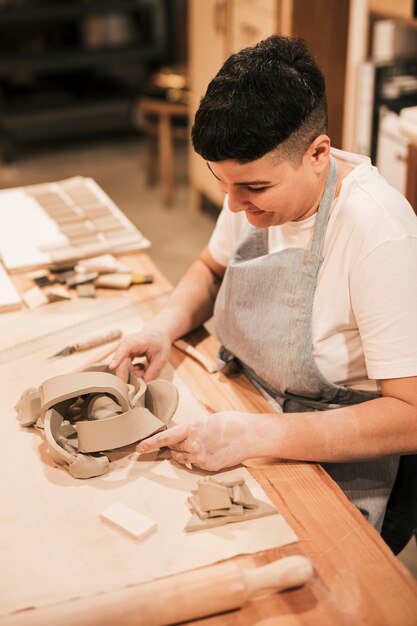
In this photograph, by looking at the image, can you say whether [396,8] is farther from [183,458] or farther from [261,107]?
[183,458]

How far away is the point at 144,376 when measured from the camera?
1411 millimetres

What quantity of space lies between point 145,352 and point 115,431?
0.29 metres

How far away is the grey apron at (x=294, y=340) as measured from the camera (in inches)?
50.0

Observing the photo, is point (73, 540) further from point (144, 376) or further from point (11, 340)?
point (11, 340)

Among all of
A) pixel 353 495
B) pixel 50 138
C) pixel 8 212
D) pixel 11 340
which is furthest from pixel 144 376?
pixel 50 138

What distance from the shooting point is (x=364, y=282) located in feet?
3.85

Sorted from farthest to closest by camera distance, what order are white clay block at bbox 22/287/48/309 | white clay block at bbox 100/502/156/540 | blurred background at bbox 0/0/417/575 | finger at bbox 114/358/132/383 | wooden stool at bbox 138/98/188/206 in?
wooden stool at bbox 138/98/188/206 → blurred background at bbox 0/0/417/575 → white clay block at bbox 22/287/48/309 → finger at bbox 114/358/132/383 → white clay block at bbox 100/502/156/540

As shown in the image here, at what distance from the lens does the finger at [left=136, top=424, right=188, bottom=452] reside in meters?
1.15

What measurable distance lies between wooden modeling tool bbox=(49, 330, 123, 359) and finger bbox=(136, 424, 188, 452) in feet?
1.27

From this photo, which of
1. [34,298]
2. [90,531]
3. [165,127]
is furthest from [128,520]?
[165,127]

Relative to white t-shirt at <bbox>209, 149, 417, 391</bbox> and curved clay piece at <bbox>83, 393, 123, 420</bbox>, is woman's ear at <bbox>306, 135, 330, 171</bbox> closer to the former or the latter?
white t-shirt at <bbox>209, 149, 417, 391</bbox>

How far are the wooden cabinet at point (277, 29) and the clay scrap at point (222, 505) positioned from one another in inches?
100

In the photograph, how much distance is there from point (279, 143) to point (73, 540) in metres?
0.63

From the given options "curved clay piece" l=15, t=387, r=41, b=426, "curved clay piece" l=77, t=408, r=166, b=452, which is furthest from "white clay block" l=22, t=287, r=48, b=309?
"curved clay piece" l=77, t=408, r=166, b=452
